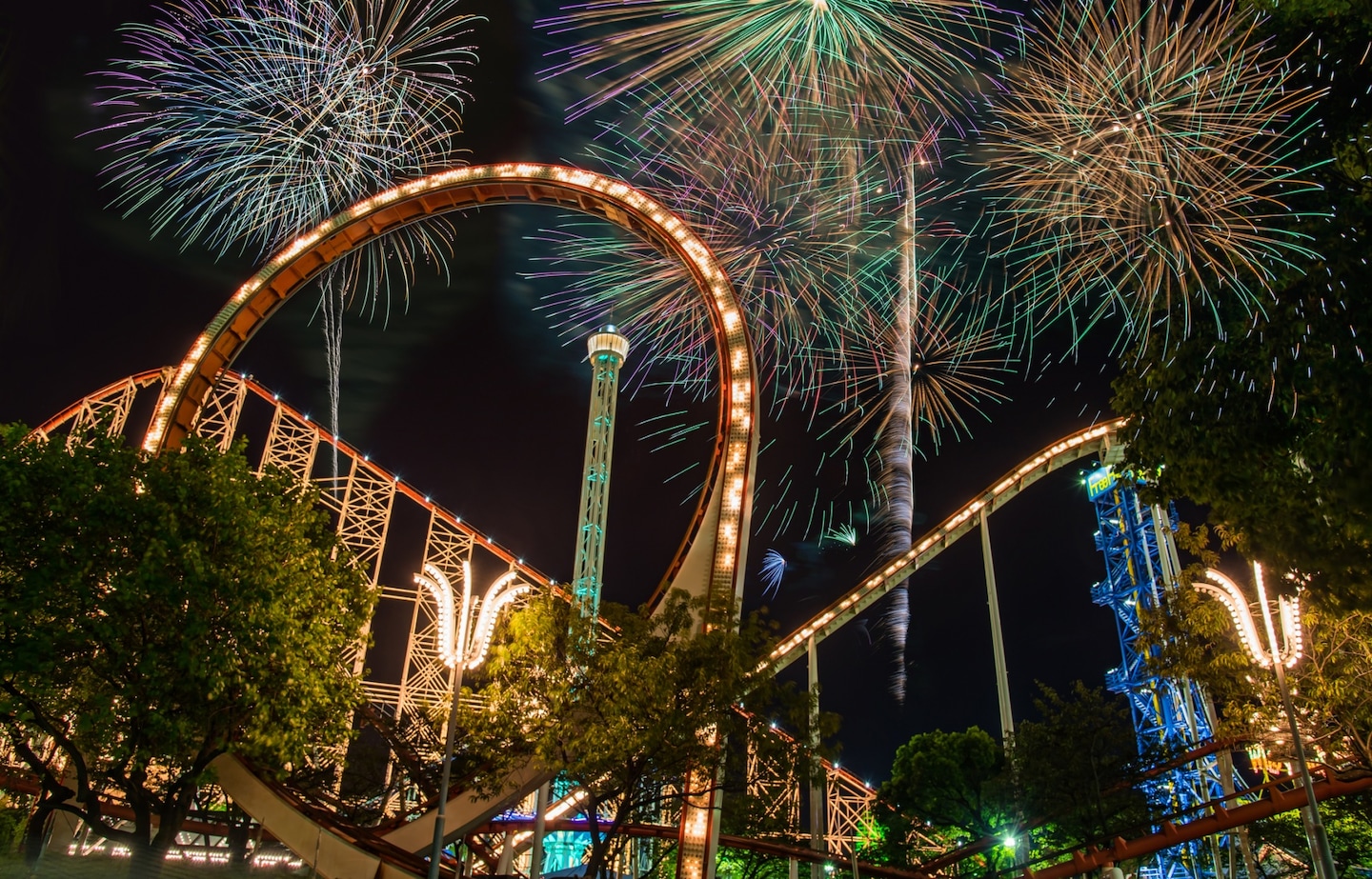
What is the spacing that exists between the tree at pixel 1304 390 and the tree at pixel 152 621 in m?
13.5

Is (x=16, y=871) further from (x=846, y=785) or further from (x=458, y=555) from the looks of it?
(x=846, y=785)

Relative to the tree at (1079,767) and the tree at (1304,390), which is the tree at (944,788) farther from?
the tree at (1304,390)

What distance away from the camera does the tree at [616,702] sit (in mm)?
16203

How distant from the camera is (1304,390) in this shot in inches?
410

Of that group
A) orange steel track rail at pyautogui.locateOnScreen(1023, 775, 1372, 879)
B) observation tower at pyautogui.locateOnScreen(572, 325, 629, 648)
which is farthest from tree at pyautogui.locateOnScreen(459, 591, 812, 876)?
orange steel track rail at pyautogui.locateOnScreen(1023, 775, 1372, 879)

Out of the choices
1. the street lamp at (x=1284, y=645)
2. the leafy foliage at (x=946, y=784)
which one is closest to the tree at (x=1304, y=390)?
the street lamp at (x=1284, y=645)

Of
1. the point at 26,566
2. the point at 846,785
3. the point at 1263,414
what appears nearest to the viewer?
the point at 1263,414

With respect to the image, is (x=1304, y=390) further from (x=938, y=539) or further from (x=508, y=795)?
(x=938, y=539)

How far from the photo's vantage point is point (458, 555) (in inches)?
1383

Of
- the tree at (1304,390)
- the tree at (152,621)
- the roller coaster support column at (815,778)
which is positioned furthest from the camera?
the roller coaster support column at (815,778)

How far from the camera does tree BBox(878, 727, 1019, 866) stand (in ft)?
120

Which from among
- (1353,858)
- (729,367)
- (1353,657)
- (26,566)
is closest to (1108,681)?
(1353,858)

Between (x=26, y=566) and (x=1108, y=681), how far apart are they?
33.7m

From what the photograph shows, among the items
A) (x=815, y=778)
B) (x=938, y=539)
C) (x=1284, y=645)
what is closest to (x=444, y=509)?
(x=938, y=539)
